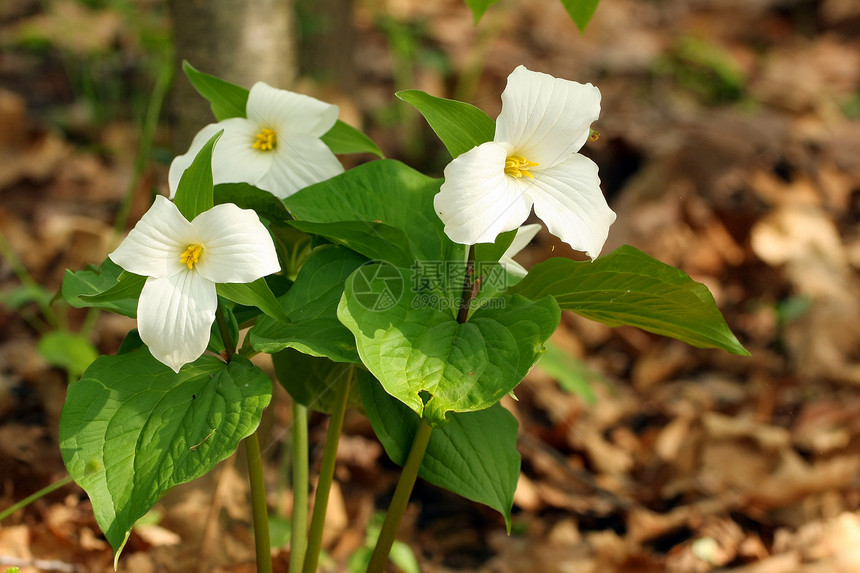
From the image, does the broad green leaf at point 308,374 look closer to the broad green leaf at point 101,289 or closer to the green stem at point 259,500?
the green stem at point 259,500

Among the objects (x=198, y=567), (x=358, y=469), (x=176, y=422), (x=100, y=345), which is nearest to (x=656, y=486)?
(x=358, y=469)

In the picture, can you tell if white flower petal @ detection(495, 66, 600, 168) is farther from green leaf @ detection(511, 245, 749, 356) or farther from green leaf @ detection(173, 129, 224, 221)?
green leaf @ detection(173, 129, 224, 221)

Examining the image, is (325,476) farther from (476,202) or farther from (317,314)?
(476,202)

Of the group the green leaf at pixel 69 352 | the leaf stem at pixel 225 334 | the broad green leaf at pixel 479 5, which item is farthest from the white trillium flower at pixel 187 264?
the green leaf at pixel 69 352

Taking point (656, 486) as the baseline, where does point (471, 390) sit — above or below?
above

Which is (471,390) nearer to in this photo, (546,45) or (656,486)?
(656,486)

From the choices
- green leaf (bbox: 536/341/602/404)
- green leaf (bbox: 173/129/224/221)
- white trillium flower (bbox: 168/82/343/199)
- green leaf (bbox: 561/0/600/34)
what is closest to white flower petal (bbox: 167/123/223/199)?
white trillium flower (bbox: 168/82/343/199)
